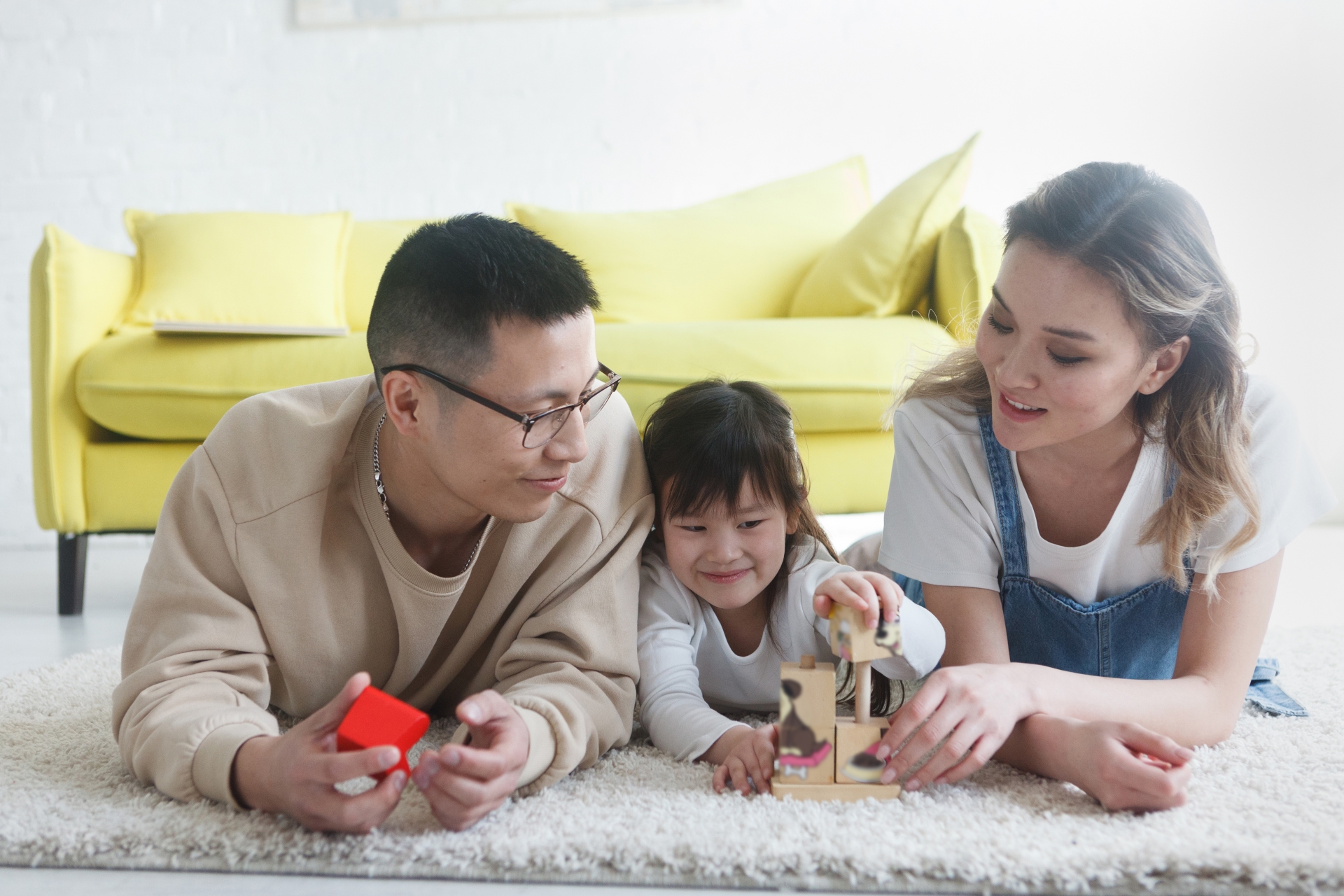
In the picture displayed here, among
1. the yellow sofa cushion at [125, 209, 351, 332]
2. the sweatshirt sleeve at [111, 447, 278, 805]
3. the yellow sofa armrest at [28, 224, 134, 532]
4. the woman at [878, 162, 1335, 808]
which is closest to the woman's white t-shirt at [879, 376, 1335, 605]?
the woman at [878, 162, 1335, 808]

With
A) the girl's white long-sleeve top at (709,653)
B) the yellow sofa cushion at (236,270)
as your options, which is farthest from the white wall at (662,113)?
the girl's white long-sleeve top at (709,653)

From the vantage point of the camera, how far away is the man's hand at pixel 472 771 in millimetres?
841

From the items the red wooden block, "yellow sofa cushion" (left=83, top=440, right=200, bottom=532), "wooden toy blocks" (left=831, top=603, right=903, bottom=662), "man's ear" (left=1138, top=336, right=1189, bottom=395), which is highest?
"man's ear" (left=1138, top=336, right=1189, bottom=395)

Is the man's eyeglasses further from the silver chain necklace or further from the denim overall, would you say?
the denim overall

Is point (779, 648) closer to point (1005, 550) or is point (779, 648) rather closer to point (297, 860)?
point (1005, 550)

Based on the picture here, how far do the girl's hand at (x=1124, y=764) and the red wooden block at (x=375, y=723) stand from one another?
23.6 inches

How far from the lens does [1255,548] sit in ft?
3.73

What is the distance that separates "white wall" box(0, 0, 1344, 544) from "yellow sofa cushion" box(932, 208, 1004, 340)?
4.00ft

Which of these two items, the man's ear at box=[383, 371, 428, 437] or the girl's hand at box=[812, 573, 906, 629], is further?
the man's ear at box=[383, 371, 428, 437]

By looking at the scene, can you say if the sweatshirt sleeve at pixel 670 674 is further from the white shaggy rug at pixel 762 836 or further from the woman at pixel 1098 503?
the woman at pixel 1098 503

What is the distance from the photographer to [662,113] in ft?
10.9

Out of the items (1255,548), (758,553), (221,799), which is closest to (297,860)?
(221,799)

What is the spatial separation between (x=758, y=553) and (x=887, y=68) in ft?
8.22

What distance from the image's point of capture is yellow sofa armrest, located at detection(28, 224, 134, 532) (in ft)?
6.82
